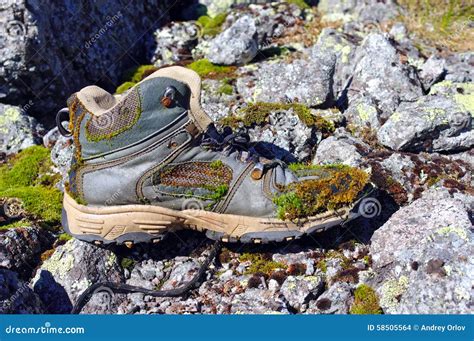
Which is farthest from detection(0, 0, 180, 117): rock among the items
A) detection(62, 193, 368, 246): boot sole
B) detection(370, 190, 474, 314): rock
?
detection(370, 190, 474, 314): rock

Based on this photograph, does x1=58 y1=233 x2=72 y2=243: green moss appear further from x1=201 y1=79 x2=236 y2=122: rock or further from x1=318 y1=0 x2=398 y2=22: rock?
x1=318 y1=0 x2=398 y2=22: rock

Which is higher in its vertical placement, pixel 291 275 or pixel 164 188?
pixel 164 188

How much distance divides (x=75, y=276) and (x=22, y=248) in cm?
80

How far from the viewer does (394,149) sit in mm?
7594

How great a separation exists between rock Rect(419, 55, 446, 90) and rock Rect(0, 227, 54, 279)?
21.6 feet

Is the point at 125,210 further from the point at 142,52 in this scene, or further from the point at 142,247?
the point at 142,52

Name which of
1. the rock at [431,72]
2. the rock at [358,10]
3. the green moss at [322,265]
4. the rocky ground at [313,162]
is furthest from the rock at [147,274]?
the rock at [358,10]

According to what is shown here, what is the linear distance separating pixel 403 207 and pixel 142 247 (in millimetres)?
3142

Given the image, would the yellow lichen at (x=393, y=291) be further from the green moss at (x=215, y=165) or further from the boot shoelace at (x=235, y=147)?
the green moss at (x=215, y=165)

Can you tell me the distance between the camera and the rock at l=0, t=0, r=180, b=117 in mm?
9383

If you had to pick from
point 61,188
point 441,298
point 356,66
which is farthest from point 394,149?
point 61,188

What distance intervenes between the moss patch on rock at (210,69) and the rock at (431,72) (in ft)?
11.2

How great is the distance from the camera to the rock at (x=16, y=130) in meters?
9.18

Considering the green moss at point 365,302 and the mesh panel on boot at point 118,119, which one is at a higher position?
the mesh panel on boot at point 118,119
